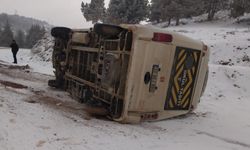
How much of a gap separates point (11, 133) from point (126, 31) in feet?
8.96

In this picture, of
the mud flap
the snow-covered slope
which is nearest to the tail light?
the mud flap

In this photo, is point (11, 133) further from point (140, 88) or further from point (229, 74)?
point (229, 74)

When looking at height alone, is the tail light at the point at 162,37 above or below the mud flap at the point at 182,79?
above

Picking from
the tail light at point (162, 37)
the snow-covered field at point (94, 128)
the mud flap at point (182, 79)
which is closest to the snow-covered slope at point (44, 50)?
the snow-covered field at point (94, 128)

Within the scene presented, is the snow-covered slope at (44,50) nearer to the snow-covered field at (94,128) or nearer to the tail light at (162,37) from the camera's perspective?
the snow-covered field at (94,128)

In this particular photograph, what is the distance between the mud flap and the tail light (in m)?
0.32

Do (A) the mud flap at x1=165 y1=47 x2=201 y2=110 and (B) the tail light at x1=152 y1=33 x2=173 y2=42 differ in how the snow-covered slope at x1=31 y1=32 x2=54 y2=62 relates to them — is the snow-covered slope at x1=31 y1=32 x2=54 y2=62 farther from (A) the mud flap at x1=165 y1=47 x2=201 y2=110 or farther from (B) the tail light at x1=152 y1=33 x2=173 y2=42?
(B) the tail light at x1=152 y1=33 x2=173 y2=42

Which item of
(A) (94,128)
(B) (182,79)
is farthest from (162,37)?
(A) (94,128)

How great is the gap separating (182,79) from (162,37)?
1.10 m

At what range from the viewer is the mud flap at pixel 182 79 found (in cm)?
700

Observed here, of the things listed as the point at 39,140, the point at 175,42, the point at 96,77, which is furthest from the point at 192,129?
the point at 39,140

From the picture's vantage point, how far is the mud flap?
7.00 meters

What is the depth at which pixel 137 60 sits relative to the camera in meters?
6.31

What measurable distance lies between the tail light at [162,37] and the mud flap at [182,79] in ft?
1.04
